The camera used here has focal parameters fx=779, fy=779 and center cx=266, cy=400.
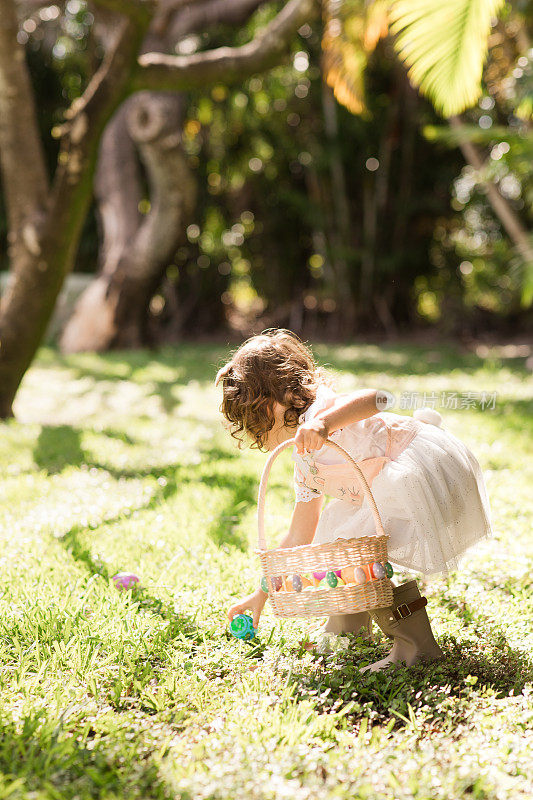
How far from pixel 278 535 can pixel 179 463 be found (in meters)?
1.45

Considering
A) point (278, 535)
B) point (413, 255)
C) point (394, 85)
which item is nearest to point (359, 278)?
point (413, 255)

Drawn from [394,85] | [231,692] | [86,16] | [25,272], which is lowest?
[231,692]

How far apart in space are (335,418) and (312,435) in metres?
0.09

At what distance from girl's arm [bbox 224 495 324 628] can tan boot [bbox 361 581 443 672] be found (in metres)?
0.31

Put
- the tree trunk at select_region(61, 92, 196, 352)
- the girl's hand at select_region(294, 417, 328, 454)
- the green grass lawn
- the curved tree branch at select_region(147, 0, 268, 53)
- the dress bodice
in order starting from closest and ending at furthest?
the green grass lawn, the girl's hand at select_region(294, 417, 328, 454), the dress bodice, the tree trunk at select_region(61, 92, 196, 352), the curved tree branch at select_region(147, 0, 268, 53)

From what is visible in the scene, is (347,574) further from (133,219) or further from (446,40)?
(133,219)

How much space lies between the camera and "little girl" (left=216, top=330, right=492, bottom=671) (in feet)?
7.21

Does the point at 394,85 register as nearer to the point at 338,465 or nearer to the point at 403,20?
the point at 403,20

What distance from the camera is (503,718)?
75.2 inches

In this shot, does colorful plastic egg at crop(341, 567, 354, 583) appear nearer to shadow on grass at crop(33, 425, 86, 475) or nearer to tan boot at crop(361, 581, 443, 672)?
tan boot at crop(361, 581, 443, 672)

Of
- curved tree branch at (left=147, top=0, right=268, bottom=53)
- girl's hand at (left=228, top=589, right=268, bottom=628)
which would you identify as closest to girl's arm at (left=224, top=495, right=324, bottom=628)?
girl's hand at (left=228, top=589, right=268, bottom=628)

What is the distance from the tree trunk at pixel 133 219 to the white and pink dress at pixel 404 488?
337 inches

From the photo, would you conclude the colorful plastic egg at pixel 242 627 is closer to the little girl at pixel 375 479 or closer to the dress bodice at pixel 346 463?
the little girl at pixel 375 479

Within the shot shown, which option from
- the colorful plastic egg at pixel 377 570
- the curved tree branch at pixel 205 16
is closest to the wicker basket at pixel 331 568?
the colorful plastic egg at pixel 377 570
